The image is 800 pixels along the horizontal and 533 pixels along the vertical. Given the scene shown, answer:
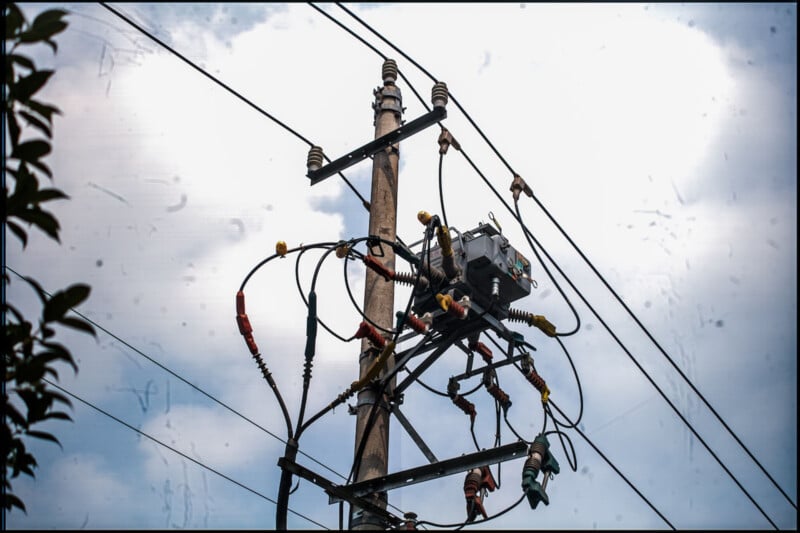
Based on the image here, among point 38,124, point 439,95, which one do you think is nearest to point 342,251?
point 439,95

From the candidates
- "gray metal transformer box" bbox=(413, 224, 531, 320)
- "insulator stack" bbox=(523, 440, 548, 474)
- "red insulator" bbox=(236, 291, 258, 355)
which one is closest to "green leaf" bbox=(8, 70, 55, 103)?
"red insulator" bbox=(236, 291, 258, 355)

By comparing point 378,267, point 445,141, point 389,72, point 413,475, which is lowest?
point 413,475

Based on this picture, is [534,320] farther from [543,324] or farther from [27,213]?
[27,213]

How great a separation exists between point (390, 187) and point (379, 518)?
2.86 meters

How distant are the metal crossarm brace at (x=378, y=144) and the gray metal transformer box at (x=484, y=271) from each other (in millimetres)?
980

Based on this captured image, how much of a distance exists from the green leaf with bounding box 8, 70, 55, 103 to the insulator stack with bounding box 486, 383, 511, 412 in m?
5.59

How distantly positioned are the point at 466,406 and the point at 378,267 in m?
2.00

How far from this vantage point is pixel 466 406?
8508 millimetres

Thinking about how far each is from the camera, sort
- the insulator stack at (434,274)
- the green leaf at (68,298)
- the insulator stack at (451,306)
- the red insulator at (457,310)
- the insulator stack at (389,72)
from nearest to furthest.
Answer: the green leaf at (68,298) < the insulator stack at (451,306) < the red insulator at (457,310) < the insulator stack at (434,274) < the insulator stack at (389,72)

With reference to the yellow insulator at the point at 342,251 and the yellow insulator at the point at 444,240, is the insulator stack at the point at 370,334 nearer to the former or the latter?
the yellow insulator at the point at 342,251

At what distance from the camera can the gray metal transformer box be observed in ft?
25.2

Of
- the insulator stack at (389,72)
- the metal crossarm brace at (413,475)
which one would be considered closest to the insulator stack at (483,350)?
the metal crossarm brace at (413,475)

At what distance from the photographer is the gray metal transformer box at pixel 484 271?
7.68 meters

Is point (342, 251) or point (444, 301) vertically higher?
point (342, 251)
